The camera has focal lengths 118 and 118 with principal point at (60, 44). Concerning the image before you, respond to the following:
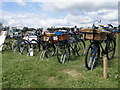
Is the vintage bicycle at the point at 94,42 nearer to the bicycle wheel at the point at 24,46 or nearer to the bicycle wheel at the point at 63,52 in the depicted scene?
the bicycle wheel at the point at 63,52

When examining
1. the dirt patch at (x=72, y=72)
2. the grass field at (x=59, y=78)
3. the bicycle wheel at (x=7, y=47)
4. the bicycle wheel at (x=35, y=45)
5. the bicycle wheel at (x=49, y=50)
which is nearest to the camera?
the grass field at (x=59, y=78)

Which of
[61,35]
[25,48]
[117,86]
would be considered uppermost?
[61,35]

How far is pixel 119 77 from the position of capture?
385cm

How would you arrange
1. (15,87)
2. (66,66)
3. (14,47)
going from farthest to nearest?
(14,47)
(66,66)
(15,87)

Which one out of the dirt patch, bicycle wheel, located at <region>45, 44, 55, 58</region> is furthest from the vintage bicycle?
bicycle wheel, located at <region>45, 44, 55, 58</region>

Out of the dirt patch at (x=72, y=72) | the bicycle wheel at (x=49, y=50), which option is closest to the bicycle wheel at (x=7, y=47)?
the bicycle wheel at (x=49, y=50)

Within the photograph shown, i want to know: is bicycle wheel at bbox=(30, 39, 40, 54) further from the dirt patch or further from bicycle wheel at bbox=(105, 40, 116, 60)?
bicycle wheel at bbox=(105, 40, 116, 60)

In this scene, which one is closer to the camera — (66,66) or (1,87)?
(1,87)

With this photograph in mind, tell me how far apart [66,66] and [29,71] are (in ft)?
5.12

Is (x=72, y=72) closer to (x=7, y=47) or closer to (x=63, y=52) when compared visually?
(x=63, y=52)

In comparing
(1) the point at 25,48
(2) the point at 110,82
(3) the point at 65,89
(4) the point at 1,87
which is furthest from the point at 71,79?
(1) the point at 25,48

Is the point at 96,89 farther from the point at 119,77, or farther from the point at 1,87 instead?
the point at 1,87

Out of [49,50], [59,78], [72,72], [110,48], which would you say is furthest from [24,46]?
[110,48]

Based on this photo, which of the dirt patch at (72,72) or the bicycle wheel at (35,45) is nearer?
the dirt patch at (72,72)
